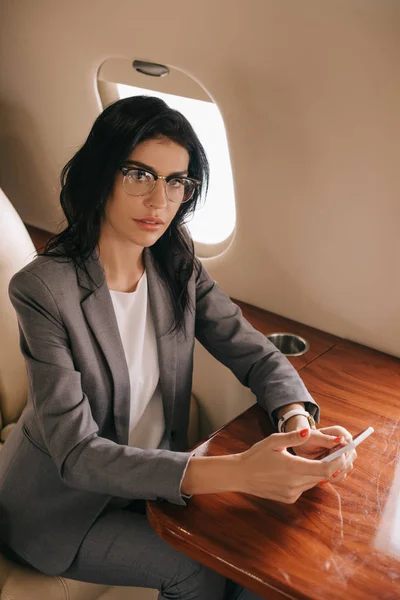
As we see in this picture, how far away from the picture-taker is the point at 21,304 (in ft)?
4.49

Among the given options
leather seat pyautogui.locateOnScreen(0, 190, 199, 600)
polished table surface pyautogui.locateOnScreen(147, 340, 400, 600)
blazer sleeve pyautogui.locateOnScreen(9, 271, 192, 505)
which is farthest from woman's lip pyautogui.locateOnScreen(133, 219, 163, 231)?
leather seat pyautogui.locateOnScreen(0, 190, 199, 600)

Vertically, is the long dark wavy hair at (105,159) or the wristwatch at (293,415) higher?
the long dark wavy hair at (105,159)

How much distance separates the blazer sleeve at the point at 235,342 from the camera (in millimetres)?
1581

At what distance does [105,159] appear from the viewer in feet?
4.52

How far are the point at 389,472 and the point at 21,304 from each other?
786 millimetres

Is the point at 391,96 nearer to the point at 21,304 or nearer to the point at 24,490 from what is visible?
the point at 21,304

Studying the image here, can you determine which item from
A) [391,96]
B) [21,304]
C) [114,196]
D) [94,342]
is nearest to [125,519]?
[94,342]

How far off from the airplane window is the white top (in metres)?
0.70

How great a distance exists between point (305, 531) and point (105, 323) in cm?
Result: 56

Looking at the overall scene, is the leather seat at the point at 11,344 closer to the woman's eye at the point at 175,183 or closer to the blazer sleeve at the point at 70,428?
the blazer sleeve at the point at 70,428

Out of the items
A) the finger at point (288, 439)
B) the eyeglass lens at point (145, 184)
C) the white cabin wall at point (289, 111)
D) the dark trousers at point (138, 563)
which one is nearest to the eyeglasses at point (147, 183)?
the eyeglass lens at point (145, 184)

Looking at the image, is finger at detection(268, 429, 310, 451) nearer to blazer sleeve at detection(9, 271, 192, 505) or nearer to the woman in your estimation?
the woman

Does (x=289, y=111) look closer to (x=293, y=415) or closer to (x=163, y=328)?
(x=163, y=328)

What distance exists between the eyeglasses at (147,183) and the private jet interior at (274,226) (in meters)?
0.17
